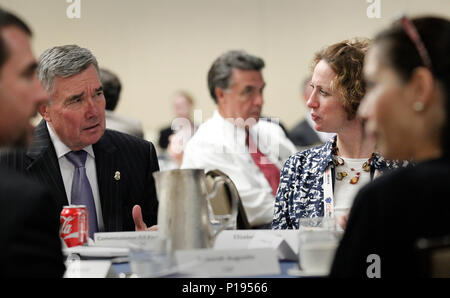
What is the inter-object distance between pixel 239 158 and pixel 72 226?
1.77 metres

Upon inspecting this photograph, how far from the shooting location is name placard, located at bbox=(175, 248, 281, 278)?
52.1 inches

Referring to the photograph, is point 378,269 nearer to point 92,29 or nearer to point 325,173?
point 325,173

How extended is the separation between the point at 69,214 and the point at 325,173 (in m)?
1.03

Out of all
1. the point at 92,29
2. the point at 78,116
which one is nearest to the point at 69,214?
the point at 78,116

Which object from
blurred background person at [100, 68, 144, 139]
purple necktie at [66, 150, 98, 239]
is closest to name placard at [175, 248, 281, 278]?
purple necktie at [66, 150, 98, 239]

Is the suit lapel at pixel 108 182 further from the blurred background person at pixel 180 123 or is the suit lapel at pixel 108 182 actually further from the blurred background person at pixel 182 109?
the blurred background person at pixel 182 109

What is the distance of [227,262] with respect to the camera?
4.43 feet

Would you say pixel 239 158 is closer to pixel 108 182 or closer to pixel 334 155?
pixel 334 155

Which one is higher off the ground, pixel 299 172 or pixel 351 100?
pixel 351 100

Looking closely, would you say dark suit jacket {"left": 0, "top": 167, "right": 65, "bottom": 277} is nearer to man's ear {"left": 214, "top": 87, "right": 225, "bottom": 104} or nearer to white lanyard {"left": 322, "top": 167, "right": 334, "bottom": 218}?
white lanyard {"left": 322, "top": 167, "right": 334, "bottom": 218}

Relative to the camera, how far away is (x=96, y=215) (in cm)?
225

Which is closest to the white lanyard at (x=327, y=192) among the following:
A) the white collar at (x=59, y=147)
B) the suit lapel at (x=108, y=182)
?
the suit lapel at (x=108, y=182)

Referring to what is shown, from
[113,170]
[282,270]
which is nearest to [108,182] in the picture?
[113,170]

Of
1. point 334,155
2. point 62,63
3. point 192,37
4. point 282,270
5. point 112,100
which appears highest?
point 192,37
